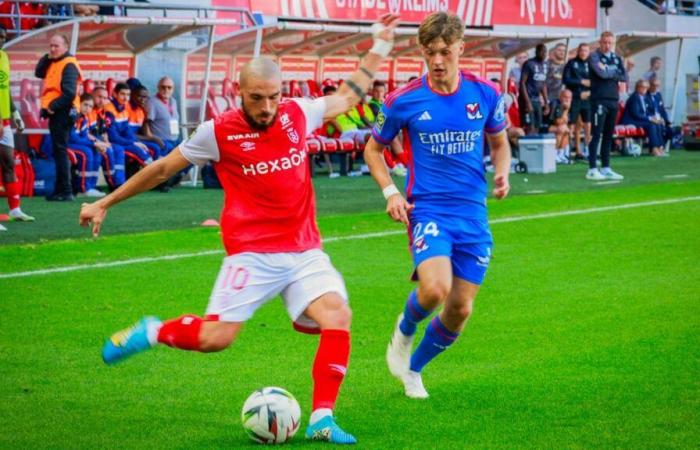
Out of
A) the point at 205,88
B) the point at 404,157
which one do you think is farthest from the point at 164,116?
the point at 404,157

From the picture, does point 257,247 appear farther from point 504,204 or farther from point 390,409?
point 504,204

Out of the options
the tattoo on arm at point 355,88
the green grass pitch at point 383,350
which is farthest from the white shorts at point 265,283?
the tattoo on arm at point 355,88

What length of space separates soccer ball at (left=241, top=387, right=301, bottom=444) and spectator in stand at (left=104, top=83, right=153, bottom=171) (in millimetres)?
14661

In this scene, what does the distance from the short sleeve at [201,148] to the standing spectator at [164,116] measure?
50.2ft

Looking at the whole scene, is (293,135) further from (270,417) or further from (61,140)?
(61,140)

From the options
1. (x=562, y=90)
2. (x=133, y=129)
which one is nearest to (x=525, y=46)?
(x=562, y=90)

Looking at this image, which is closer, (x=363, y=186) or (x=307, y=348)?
(x=307, y=348)

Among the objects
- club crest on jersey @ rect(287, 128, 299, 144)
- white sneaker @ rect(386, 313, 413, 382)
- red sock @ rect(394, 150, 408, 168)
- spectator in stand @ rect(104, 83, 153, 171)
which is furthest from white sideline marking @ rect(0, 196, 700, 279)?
spectator in stand @ rect(104, 83, 153, 171)

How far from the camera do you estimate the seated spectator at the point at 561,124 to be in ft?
93.6

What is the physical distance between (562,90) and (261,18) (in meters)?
7.40

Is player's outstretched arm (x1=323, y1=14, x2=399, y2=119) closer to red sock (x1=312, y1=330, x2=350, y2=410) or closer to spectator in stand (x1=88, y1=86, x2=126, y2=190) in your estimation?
red sock (x1=312, y1=330, x2=350, y2=410)

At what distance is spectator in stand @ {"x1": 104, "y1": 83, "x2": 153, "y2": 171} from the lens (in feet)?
67.8

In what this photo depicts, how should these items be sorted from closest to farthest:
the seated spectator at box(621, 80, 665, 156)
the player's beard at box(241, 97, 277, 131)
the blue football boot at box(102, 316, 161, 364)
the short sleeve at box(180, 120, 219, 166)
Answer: the player's beard at box(241, 97, 277, 131) → the short sleeve at box(180, 120, 219, 166) → the blue football boot at box(102, 316, 161, 364) → the seated spectator at box(621, 80, 665, 156)

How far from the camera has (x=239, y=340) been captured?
9094 mm
